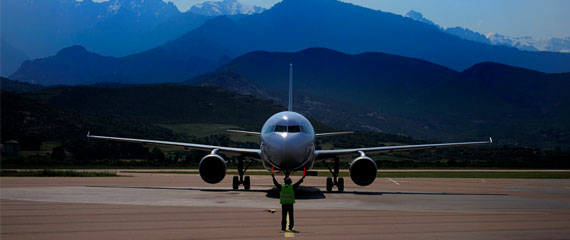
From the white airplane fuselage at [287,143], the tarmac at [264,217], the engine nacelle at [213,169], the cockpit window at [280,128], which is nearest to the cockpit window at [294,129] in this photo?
the white airplane fuselage at [287,143]

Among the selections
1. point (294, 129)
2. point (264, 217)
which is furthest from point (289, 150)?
point (264, 217)

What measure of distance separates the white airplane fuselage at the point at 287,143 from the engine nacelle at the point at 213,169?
2563 millimetres

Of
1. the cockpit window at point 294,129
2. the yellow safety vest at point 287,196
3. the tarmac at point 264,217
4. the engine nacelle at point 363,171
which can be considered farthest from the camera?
the engine nacelle at point 363,171

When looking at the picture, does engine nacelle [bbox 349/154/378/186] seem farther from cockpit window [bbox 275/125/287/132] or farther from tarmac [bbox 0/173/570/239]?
cockpit window [bbox 275/125/287/132]

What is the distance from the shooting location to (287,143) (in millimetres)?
23562

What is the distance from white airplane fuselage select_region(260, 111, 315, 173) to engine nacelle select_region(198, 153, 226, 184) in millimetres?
2563

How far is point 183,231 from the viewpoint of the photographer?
1391cm

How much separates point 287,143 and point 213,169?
5061 millimetres

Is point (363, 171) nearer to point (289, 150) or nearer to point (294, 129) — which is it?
point (294, 129)

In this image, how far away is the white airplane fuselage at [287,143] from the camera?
77.7 ft

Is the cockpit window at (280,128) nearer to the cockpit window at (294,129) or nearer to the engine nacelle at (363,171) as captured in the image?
the cockpit window at (294,129)

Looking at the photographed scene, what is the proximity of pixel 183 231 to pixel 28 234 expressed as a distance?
3670 millimetres

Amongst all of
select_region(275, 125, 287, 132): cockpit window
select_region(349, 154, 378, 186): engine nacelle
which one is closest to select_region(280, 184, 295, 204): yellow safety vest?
select_region(275, 125, 287, 132): cockpit window

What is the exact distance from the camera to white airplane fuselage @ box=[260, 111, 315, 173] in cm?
2367
